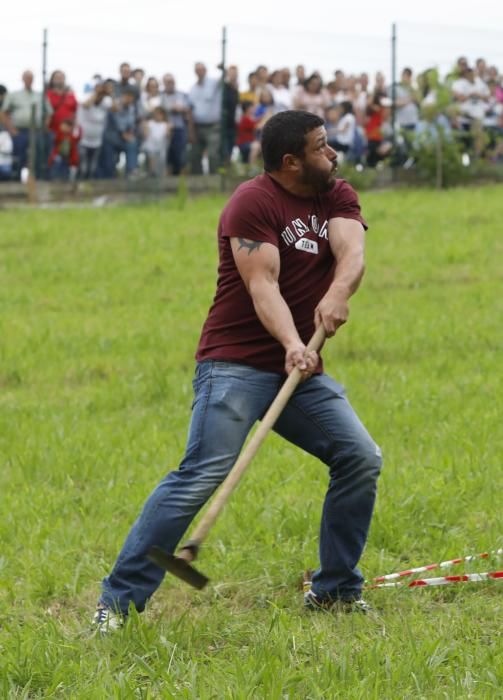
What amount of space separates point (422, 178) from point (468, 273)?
8.73 metres

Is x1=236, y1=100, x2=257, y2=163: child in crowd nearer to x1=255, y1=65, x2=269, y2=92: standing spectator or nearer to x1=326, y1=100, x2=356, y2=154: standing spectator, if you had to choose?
x1=255, y1=65, x2=269, y2=92: standing spectator

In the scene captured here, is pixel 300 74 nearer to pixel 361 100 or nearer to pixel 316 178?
pixel 361 100

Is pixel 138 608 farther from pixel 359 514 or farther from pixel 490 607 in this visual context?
pixel 490 607

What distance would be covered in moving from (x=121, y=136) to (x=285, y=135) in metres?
15.0

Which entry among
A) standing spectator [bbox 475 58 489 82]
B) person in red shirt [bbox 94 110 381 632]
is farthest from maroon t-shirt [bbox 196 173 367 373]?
standing spectator [bbox 475 58 489 82]

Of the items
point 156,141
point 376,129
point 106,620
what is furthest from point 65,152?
point 106,620

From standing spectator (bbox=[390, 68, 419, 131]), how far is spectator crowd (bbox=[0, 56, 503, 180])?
0.02 m

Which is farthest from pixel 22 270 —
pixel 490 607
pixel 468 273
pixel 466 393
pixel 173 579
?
pixel 490 607

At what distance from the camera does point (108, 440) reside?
8242mm

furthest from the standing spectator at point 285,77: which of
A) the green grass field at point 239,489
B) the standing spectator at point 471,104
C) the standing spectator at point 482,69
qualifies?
the green grass field at point 239,489

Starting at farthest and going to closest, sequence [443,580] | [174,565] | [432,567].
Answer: [432,567] < [443,580] < [174,565]

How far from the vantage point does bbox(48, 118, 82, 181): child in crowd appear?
1956cm

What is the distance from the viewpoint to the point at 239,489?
23.2 feet

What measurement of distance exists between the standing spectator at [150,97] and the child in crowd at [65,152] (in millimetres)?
990
